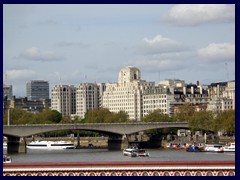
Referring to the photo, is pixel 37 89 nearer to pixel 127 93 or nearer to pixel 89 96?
pixel 89 96

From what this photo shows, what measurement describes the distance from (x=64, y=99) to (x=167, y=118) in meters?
39.7

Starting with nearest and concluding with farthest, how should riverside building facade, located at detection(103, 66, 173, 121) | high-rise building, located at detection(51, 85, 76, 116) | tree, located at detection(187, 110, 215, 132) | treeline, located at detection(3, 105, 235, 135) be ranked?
treeline, located at detection(3, 105, 235, 135) → tree, located at detection(187, 110, 215, 132) → riverside building facade, located at detection(103, 66, 173, 121) → high-rise building, located at detection(51, 85, 76, 116)

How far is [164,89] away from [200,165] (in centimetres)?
7040

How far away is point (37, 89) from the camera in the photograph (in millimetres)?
138375

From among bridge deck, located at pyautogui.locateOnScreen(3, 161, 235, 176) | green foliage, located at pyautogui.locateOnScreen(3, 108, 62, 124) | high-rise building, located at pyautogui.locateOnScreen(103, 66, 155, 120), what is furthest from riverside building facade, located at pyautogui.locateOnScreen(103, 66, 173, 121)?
bridge deck, located at pyautogui.locateOnScreen(3, 161, 235, 176)

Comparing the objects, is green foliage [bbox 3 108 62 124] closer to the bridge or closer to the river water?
the bridge

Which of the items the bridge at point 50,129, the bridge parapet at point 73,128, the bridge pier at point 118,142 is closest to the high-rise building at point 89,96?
the bridge pier at point 118,142

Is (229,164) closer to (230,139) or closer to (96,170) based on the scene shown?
(96,170)

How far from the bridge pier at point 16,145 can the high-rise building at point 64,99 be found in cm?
5662

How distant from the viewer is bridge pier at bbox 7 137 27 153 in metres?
45.4

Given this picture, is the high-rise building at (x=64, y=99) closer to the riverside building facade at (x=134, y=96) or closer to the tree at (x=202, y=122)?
the riverside building facade at (x=134, y=96)

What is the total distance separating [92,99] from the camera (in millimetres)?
100562

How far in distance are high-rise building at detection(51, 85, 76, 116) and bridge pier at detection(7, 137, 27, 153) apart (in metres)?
56.6
